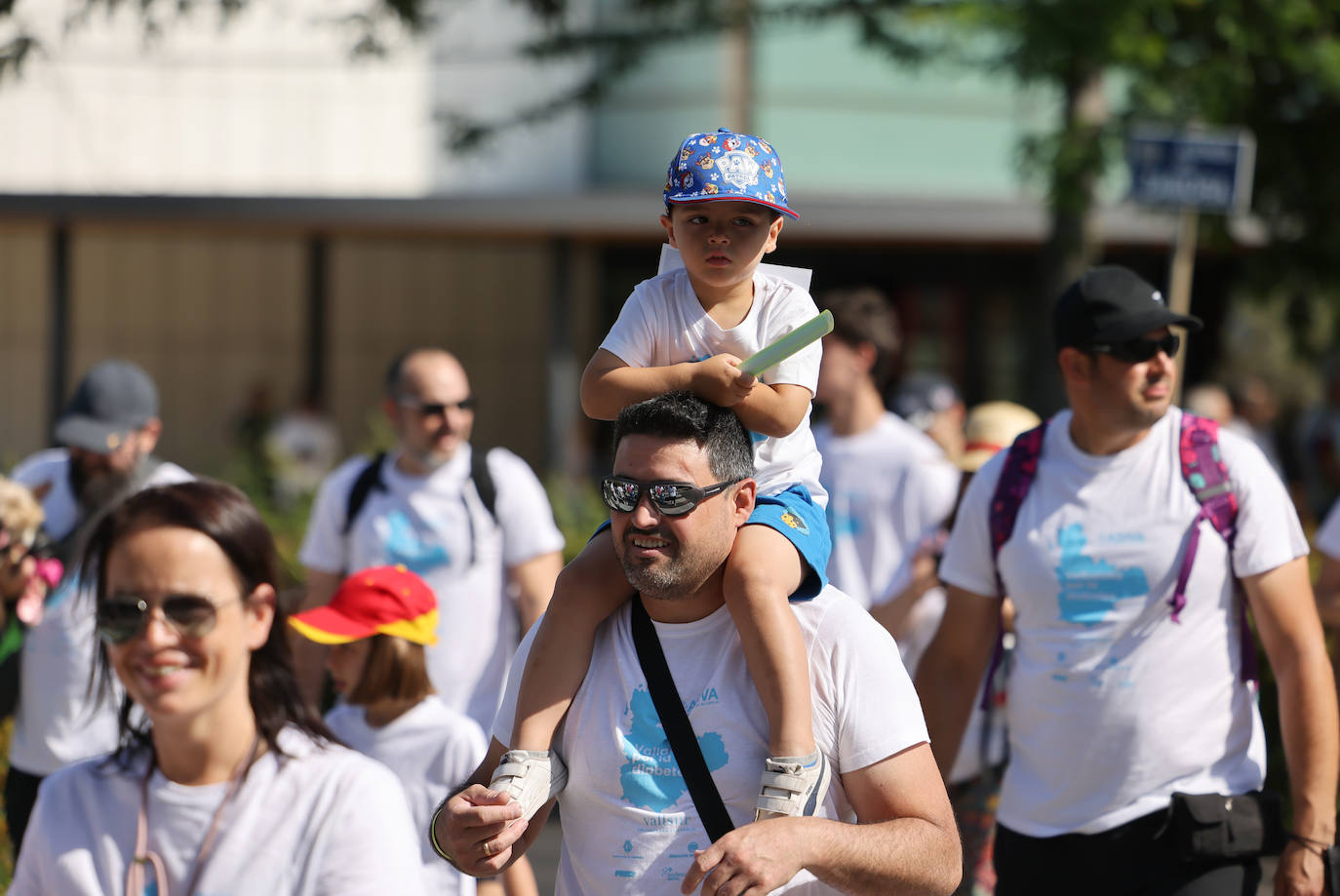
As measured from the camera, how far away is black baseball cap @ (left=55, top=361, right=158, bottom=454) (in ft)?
17.9

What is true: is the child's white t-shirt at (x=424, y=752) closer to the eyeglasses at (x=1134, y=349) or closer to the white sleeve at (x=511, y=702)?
the white sleeve at (x=511, y=702)

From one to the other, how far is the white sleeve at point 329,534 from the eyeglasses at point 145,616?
3288 millimetres

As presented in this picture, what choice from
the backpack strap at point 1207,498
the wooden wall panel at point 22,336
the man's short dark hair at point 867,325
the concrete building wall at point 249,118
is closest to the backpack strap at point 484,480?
the man's short dark hair at point 867,325

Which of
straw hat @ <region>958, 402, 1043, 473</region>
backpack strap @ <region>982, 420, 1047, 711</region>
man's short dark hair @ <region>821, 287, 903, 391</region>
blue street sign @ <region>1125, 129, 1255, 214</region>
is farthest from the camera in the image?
blue street sign @ <region>1125, 129, 1255, 214</region>

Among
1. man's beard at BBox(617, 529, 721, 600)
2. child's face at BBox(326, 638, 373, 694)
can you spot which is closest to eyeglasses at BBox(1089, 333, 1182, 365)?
man's beard at BBox(617, 529, 721, 600)

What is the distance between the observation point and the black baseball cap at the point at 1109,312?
13.5 ft

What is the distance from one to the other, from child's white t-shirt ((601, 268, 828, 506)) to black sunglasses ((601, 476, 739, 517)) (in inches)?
11.2

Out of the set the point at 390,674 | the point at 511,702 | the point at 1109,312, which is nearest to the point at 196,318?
the point at 390,674

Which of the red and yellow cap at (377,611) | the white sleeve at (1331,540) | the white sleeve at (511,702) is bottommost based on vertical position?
the red and yellow cap at (377,611)

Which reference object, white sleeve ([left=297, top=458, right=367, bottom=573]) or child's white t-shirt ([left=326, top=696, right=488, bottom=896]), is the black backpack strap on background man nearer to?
white sleeve ([left=297, top=458, right=367, bottom=573])

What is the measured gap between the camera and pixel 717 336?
10.7ft

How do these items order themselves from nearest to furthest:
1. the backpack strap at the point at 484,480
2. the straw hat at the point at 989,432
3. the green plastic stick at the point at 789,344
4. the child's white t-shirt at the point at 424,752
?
1. the green plastic stick at the point at 789,344
2. the child's white t-shirt at the point at 424,752
3. the backpack strap at the point at 484,480
4. the straw hat at the point at 989,432

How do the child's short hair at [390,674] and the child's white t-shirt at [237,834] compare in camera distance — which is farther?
the child's short hair at [390,674]

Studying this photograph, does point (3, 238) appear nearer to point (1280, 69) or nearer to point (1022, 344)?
point (1022, 344)
